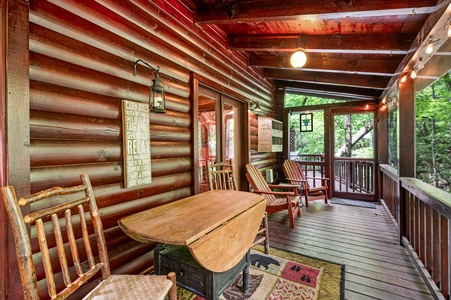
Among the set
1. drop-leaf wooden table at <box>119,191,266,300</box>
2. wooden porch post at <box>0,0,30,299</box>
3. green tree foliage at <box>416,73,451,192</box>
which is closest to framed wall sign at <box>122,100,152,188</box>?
drop-leaf wooden table at <box>119,191,266,300</box>

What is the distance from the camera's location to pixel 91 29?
150 centimetres

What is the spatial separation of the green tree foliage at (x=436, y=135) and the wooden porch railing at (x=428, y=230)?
52.6 inches

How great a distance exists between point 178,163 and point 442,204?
90.2 inches

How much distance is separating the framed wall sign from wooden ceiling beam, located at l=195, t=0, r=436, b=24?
145cm

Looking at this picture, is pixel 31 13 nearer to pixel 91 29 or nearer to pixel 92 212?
pixel 91 29

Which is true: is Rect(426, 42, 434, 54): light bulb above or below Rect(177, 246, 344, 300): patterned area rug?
above

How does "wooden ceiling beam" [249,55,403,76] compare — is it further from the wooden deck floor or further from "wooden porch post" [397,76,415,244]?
the wooden deck floor

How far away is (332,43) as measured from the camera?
2.82 meters

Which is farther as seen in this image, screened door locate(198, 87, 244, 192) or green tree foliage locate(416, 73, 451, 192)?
green tree foliage locate(416, 73, 451, 192)

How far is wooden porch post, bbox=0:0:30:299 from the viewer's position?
1.08m

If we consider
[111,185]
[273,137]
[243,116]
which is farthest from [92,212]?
[273,137]

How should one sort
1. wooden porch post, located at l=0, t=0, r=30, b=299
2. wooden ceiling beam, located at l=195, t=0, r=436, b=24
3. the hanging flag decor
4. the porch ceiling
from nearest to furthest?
wooden porch post, located at l=0, t=0, r=30, b=299 < wooden ceiling beam, located at l=195, t=0, r=436, b=24 < the porch ceiling < the hanging flag decor

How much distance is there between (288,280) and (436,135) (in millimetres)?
3906

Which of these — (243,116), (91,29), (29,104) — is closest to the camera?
(29,104)
